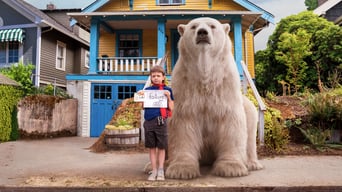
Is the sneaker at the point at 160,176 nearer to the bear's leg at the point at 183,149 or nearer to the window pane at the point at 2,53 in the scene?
the bear's leg at the point at 183,149

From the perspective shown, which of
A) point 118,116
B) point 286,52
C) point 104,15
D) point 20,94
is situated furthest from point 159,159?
point 286,52

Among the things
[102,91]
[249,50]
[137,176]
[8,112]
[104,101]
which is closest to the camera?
[137,176]

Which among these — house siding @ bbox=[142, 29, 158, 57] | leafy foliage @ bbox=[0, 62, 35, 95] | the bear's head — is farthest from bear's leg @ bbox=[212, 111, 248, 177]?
house siding @ bbox=[142, 29, 158, 57]

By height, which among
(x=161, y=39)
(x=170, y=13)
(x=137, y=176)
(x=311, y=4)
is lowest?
(x=137, y=176)

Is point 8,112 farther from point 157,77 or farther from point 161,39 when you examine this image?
point 157,77

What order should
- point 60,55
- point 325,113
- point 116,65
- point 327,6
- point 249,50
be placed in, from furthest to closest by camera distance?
point 327,6 → point 60,55 → point 249,50 → point 116,65 → point 325,113

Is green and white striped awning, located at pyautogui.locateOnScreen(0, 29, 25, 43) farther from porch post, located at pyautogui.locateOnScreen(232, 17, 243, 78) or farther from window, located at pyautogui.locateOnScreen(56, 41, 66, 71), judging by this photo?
porch post, located at pyautogui.locateOnScreen(232, 17, 243, 78)

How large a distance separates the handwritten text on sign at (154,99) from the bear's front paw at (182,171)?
64 centimetres

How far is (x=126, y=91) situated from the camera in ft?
32.9

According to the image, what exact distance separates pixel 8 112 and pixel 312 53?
14.0 metres

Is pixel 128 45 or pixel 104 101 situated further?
pixel 128 45

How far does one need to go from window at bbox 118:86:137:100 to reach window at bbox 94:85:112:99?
357 mm

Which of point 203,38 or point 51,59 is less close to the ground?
point 51,59

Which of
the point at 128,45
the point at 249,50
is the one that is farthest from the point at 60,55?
the point at 249,50
